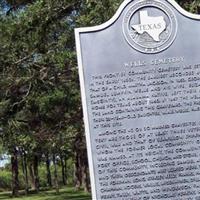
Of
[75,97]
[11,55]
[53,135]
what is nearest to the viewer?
[11,55]

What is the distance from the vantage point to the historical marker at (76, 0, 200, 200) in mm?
6508

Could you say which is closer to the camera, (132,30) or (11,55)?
(132,30)

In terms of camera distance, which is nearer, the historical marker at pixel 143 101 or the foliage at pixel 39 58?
the historical marker at pixel 143 101

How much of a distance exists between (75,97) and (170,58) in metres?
10.3

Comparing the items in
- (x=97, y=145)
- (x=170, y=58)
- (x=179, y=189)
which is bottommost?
(x=179, y=189)

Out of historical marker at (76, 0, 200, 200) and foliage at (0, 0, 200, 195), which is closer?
historical marker at (76, 0, 200, 200)

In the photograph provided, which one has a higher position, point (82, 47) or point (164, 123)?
point (82, 47)

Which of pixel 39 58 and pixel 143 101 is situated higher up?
pixel 39 58

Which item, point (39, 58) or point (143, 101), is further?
point (39, 58)

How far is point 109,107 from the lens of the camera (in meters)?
6.61

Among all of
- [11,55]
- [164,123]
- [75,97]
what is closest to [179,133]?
[164,123]

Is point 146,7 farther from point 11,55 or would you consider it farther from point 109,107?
point 11,55

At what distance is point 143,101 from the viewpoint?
6.61 m

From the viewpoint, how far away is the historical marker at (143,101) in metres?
6.51
